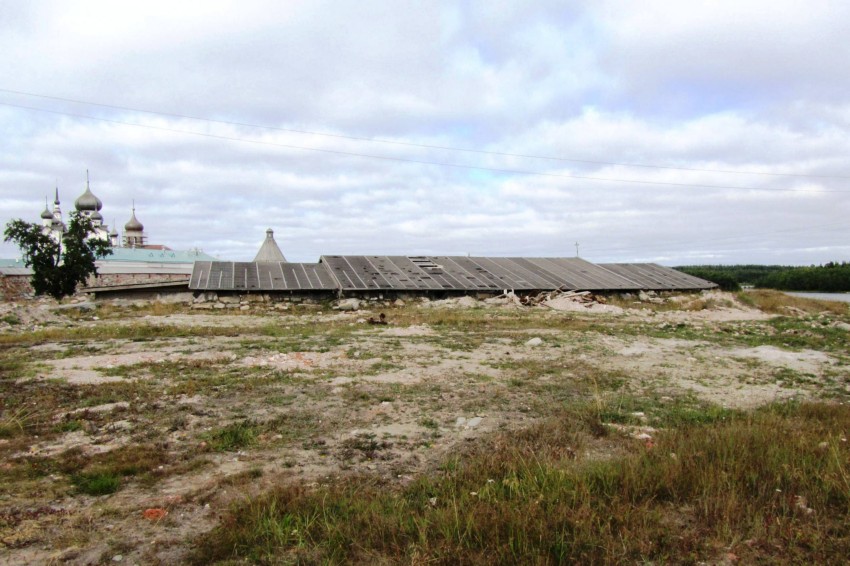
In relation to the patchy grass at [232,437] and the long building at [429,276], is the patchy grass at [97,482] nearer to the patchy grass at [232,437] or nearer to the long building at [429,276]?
the patchy grass at [232,437]

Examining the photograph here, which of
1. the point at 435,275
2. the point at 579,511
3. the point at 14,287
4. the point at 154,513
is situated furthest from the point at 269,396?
the point at 14,287

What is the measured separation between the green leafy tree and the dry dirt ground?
1530cm

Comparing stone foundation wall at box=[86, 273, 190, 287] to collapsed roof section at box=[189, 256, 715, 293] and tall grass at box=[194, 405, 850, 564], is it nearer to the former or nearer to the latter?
collapsed roof section at box=[189, 256, 715, 293]

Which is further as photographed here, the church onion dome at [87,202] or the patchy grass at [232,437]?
the church onion dome at [87,202]

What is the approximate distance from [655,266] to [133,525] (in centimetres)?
3667

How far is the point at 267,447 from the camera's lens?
5.05 meters

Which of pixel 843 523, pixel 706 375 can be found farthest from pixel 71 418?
pixel 706 375

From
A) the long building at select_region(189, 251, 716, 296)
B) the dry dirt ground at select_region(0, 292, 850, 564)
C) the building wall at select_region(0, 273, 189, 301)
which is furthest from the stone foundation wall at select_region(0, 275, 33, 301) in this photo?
the dry dirt ground at select_region(0, 292, 850, 564)

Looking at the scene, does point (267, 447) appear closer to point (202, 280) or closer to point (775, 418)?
point (775, 418)

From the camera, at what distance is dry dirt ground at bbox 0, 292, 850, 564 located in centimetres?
383

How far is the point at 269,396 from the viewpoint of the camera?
6961 mm

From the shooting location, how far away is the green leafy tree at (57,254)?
90.1 ft

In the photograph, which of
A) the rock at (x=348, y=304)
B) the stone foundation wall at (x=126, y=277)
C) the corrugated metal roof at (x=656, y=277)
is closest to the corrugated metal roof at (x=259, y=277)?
the rock at (x=348, y=304)

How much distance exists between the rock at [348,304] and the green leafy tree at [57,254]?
16568 millimetres
